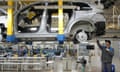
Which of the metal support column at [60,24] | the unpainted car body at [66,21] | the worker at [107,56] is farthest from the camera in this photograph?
the unpainted car body at [66,21]

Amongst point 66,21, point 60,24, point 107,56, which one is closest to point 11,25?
point 60,24

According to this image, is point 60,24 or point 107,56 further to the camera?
point 60,24

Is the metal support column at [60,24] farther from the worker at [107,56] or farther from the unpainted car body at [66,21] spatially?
the worker at [107,56]

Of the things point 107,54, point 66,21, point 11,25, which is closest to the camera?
point 107,54

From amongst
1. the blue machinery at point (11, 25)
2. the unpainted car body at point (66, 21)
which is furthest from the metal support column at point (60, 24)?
the unpainted car body at point (66, 21)

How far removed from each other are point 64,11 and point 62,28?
711mm

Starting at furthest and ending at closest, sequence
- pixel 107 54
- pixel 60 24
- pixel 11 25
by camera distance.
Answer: pixel 11 25, pixel 60 24, pixel 107 54

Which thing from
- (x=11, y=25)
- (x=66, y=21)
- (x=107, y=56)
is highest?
(x=66, y=21)

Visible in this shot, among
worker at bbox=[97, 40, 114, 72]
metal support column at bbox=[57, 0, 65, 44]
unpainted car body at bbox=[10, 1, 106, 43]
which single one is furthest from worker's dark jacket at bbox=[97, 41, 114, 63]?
unpainted car body at bbox=[10, 1, 106, 43]

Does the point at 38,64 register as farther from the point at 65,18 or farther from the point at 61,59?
the point at 65,18

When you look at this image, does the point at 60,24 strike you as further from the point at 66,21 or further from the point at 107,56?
the point at 107,56

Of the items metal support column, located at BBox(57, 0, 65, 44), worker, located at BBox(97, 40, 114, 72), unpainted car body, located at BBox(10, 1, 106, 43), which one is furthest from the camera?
unpainted car body, located at BBox(10, 1, 106, 43)

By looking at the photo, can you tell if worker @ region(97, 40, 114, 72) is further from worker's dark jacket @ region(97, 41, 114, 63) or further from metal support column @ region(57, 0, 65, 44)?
metal support column @ region(57, 0, 65, 44)

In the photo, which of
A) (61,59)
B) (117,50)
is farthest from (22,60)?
(117,50)
